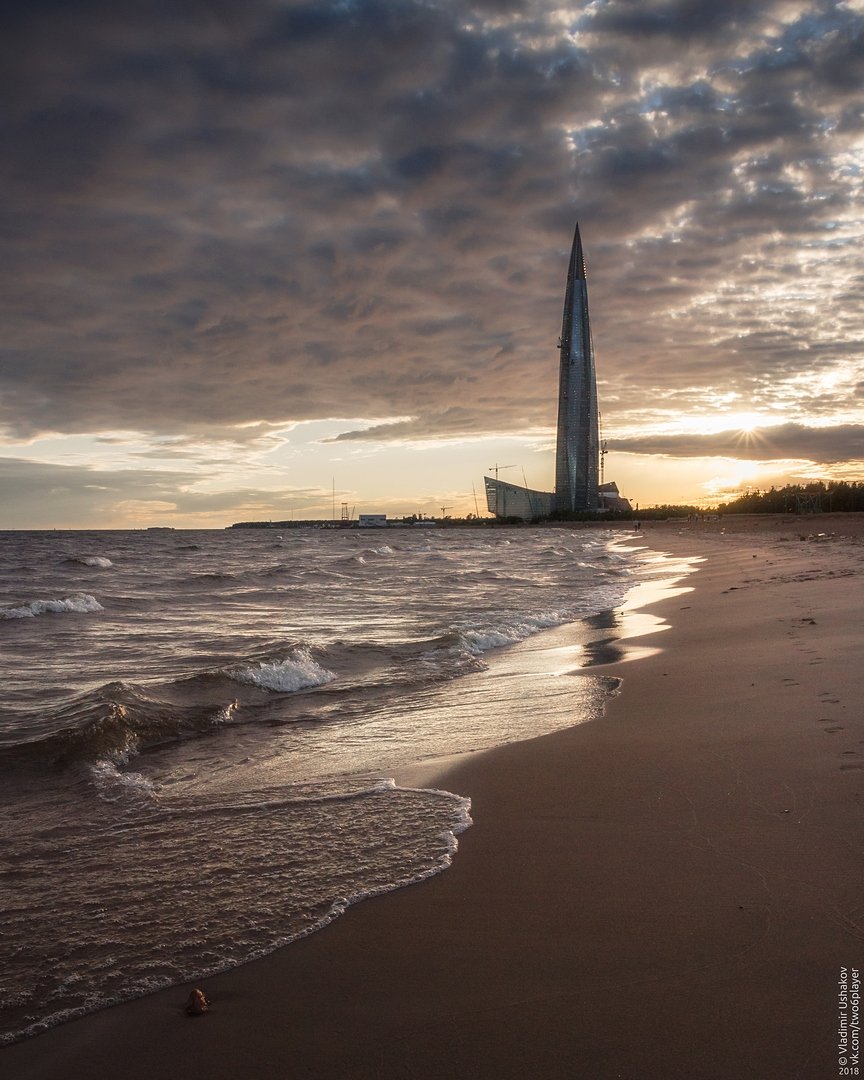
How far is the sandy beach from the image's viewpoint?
2015mm

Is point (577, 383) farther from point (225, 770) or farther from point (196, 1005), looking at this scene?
point (196, 1005)

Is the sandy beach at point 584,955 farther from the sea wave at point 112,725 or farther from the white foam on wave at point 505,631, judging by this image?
the white foam on wave at point 505,631

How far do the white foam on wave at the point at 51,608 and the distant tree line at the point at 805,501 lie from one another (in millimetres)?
75369

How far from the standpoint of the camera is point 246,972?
256 cm

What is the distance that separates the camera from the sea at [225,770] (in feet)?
9.38

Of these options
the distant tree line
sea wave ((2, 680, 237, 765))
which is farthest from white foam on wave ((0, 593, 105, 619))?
the distant tree line

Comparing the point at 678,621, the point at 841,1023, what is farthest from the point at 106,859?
the point at 678,621

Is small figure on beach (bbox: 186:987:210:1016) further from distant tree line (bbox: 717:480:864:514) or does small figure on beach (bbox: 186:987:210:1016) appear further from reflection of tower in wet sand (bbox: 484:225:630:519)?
reflection of tower in wet sand (bbox: 484:225:630:519)

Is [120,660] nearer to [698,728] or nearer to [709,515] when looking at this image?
[698,728]

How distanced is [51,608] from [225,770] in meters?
12.5

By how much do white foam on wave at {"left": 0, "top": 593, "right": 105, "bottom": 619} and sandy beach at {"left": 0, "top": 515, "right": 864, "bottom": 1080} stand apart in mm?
13566

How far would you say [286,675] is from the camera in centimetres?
830

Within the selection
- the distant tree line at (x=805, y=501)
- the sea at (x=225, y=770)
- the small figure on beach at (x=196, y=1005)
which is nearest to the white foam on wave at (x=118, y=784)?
the sea at (x=225, y=770)

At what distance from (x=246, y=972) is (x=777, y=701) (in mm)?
4364
